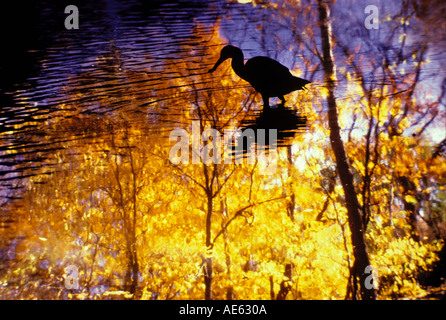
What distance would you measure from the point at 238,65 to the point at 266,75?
14cm

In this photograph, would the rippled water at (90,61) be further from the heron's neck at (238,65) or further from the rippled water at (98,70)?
the heron's neck at (238,65)

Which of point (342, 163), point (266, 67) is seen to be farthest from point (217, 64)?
point (342, 163)

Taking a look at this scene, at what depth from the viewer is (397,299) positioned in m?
0.78

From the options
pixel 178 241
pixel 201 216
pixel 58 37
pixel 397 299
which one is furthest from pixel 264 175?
pixel 58 37

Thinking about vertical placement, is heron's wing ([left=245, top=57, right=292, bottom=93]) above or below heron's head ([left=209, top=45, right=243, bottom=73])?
below

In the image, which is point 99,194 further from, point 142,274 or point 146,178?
point 142,274

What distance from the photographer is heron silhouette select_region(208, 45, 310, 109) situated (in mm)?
896

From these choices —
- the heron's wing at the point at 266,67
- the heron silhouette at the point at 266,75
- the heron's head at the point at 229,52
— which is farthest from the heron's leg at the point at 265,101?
the heron's head at the point at 229,52

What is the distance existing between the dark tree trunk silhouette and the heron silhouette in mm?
151

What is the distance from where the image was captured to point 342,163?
930 millimetres

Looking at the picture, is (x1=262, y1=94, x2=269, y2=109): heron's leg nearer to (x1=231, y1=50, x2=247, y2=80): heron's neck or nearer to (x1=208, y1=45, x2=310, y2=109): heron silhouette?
(x1=208, y1=45, x2=310, y2=109): heron silhouette

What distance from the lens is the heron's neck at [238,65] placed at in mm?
902

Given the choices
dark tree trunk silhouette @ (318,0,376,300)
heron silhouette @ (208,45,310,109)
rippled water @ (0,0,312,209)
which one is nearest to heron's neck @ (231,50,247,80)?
heron silhouette @ (208,45,310,109)

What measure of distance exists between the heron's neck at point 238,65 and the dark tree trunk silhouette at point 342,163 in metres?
0.38
